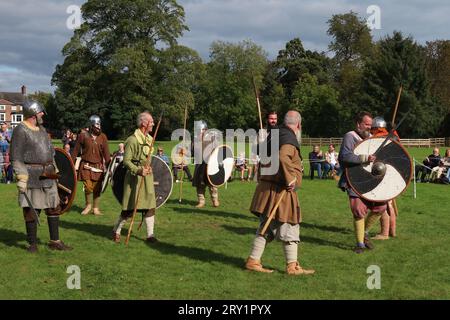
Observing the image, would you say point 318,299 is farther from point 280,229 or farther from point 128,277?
point 128,277

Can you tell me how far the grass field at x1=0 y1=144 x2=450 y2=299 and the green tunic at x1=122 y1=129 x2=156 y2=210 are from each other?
1.97ft

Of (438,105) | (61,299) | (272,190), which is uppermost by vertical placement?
(438,105)

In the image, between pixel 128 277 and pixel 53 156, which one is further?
pixel 53 156

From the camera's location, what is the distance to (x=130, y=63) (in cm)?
4488

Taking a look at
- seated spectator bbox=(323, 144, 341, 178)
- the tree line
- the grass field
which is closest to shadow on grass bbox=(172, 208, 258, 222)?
the grass field

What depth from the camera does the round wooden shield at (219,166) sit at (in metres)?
11.2

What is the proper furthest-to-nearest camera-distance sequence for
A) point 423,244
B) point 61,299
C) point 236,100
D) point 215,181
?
point 236,100 → point 215,181 → point 423,244 → point 61,299

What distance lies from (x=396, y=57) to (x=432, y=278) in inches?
1694

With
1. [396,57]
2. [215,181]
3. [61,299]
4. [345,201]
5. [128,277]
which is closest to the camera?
[61,299]

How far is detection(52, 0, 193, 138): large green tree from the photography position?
46031 millimetres

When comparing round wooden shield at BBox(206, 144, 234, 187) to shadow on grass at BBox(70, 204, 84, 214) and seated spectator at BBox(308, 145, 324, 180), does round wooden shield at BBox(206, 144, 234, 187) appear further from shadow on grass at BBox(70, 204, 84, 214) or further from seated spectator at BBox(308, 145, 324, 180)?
seated spectator at BBox(308, 145, 324, 180)

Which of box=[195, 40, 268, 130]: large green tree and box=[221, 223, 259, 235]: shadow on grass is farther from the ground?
box=[195, 40, 268, 130]: large green tree

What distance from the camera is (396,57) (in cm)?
4588

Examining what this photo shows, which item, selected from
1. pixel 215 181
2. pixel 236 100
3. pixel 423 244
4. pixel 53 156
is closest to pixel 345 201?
pixel 215 181
